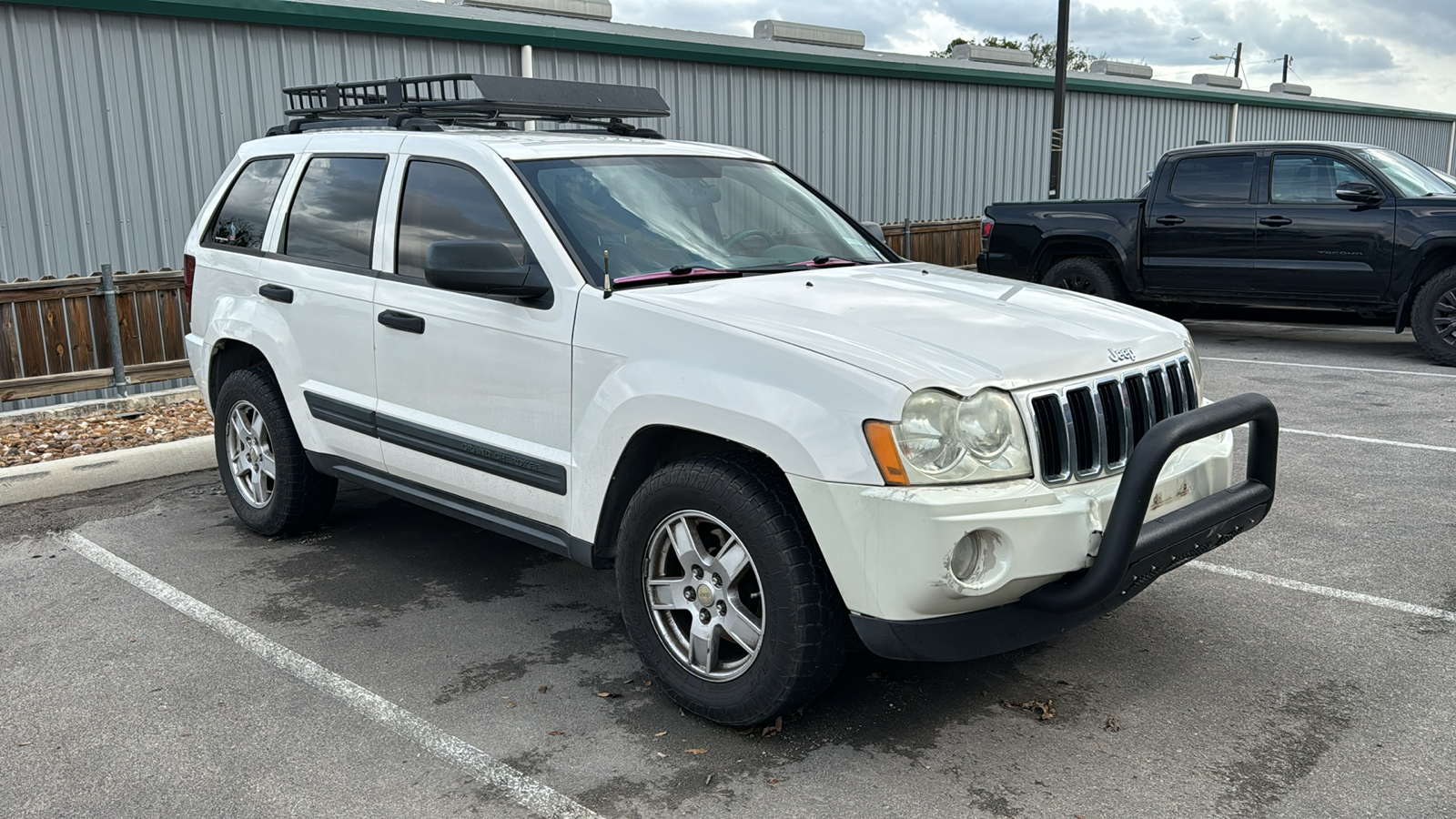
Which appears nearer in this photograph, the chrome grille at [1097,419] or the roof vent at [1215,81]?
the chrome grille at [1097,419]

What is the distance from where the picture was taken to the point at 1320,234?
10.1 m

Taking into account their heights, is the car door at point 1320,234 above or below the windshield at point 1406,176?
below

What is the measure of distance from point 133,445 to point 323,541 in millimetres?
2601

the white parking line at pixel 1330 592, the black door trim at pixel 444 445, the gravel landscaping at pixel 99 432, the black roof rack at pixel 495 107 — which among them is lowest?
the gravel landscaping at pixel 99 432

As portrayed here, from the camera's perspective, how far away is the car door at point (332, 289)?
4637 millimetres

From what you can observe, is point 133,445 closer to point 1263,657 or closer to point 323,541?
point 323,541

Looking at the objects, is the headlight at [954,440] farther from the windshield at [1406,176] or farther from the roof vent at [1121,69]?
the roof vent at [1121,69]

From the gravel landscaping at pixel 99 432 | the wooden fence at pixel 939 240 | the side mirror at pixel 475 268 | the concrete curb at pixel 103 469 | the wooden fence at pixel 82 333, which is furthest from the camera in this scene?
the wooden fence at pixel 939 240

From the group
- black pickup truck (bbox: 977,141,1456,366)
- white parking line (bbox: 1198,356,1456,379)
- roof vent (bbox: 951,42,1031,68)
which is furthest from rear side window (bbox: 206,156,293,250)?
roof vent (bbox: 951,42,1031,68)

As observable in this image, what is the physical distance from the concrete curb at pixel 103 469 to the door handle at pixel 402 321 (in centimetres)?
311

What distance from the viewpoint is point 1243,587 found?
4.66 metres

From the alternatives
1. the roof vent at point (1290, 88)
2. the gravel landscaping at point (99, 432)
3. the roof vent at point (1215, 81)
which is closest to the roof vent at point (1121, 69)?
the roof vent at point (1215, 81)

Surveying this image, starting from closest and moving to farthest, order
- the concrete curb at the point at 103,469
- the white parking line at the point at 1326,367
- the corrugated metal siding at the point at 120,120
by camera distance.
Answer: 1. the concrete curb at the point at 103,469
2. the corrugated metal siding at the point at 120,120
3. the white parking line at the point at 1326,367

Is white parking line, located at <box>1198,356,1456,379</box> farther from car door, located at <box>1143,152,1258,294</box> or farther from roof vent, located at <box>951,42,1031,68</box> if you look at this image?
roof vent, located at <box>951,42,1031,68</box>
